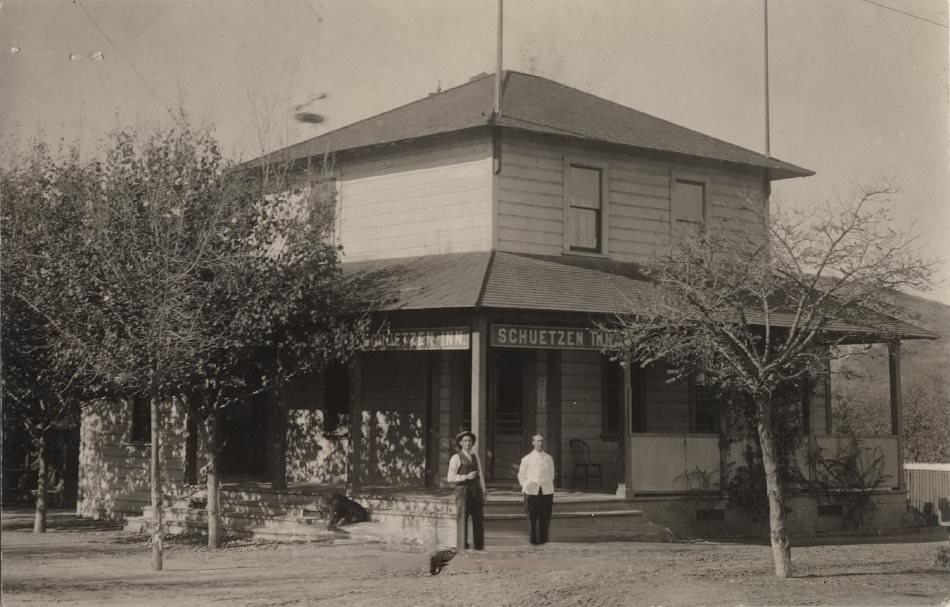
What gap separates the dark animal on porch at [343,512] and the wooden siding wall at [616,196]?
4850 millimetres

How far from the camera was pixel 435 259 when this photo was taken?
1808cm

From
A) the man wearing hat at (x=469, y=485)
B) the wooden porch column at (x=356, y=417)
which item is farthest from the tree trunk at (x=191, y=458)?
the man wearing hat at (x=469, y=485)

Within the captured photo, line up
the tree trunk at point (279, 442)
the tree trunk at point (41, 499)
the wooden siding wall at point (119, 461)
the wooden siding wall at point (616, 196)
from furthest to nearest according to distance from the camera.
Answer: the wooden siding wall at point (119, 461), the tree trunk at point (41, 499), the tree trunk at point (279, 442), the wooden siding wall at point (616, 196)

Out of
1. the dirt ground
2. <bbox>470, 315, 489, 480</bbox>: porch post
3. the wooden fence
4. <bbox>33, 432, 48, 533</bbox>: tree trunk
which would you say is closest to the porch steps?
the dirt ground

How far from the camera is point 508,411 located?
19.0m

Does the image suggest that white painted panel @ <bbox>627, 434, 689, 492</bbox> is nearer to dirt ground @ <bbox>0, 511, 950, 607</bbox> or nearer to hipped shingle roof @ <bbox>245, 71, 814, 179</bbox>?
dirt ground @ <bbox>0, 511, 950, 607</bbox>

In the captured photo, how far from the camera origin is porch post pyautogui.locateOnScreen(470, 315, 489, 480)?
49.3 ft

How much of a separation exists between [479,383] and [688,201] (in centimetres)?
672

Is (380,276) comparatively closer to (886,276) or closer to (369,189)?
(369,189)

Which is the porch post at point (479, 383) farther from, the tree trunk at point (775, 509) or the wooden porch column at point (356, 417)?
the tree trunk at point (775, 509)

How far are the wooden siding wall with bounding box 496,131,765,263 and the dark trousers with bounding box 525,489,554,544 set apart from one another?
477 centimetres

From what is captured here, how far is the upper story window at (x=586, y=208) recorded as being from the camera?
730 inches

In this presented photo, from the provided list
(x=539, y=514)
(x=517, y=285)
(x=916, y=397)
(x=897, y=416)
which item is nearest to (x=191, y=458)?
(x=517, y=285)

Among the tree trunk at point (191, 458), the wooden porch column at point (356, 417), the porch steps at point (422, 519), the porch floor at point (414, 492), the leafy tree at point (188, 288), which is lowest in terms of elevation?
the porch steps at point (422, 519)
